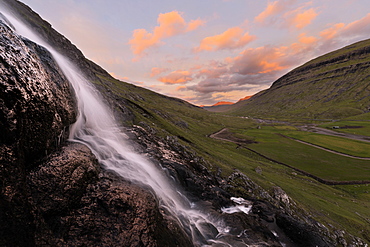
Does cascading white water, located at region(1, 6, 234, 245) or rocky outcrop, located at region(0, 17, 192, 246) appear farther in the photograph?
cascading white water, located at region(1, 6, 234, 245)

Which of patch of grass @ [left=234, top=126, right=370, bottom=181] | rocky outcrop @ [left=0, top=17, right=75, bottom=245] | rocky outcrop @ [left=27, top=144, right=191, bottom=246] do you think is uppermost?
rocky outcrop @ [left=0, top=17, right=75, bottom=245]

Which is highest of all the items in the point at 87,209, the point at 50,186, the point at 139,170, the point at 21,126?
the point at 21,126

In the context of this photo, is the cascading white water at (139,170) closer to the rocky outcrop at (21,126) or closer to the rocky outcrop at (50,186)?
the rocky outcrop at (50,186)

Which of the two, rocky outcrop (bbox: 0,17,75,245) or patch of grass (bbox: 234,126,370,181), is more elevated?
rocky outcrop (bbox: 0,17,75,245)

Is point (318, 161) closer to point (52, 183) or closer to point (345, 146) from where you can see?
point (345, 146)

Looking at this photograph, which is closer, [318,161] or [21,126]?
[21,126]

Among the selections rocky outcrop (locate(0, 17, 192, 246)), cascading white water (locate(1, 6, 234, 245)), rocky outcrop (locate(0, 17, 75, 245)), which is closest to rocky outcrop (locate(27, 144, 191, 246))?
rocky outcrop (locate(0, 17, 192, 246))

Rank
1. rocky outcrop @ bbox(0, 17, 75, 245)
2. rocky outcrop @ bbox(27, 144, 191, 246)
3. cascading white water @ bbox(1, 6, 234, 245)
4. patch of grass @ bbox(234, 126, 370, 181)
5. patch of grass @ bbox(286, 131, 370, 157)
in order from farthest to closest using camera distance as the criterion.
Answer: patch of grass @ bbox(286, 131, 370, 157)
patch of grass @ bbox(234, 126, 370, 181)
cascading white water @ bbox(1, 6, 234, 245)
rocky outcrop @ bbox(27, 144, 191, 246)
rocky outcrop @ bbox(0, 17, 75, 245)

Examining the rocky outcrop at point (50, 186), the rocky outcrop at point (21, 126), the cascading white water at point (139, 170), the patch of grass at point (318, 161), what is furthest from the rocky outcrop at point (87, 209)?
the patch of grass at point (318, 161)

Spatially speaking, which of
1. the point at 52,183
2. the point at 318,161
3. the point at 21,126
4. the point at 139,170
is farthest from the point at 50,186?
the point at 318,161

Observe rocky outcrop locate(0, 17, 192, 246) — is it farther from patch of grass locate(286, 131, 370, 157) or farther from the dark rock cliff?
patch of grass locate(286, 131, 370, 157)

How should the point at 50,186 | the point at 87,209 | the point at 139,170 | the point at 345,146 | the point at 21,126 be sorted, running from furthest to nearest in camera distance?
1. the point at 345,146
2. the point at 139,170
3. the point at 87,209
4. the point at 50,186
5. the point at 21,126

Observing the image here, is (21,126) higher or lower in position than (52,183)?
higher

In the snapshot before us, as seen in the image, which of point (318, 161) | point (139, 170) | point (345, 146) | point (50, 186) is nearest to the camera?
point (50, 186)
